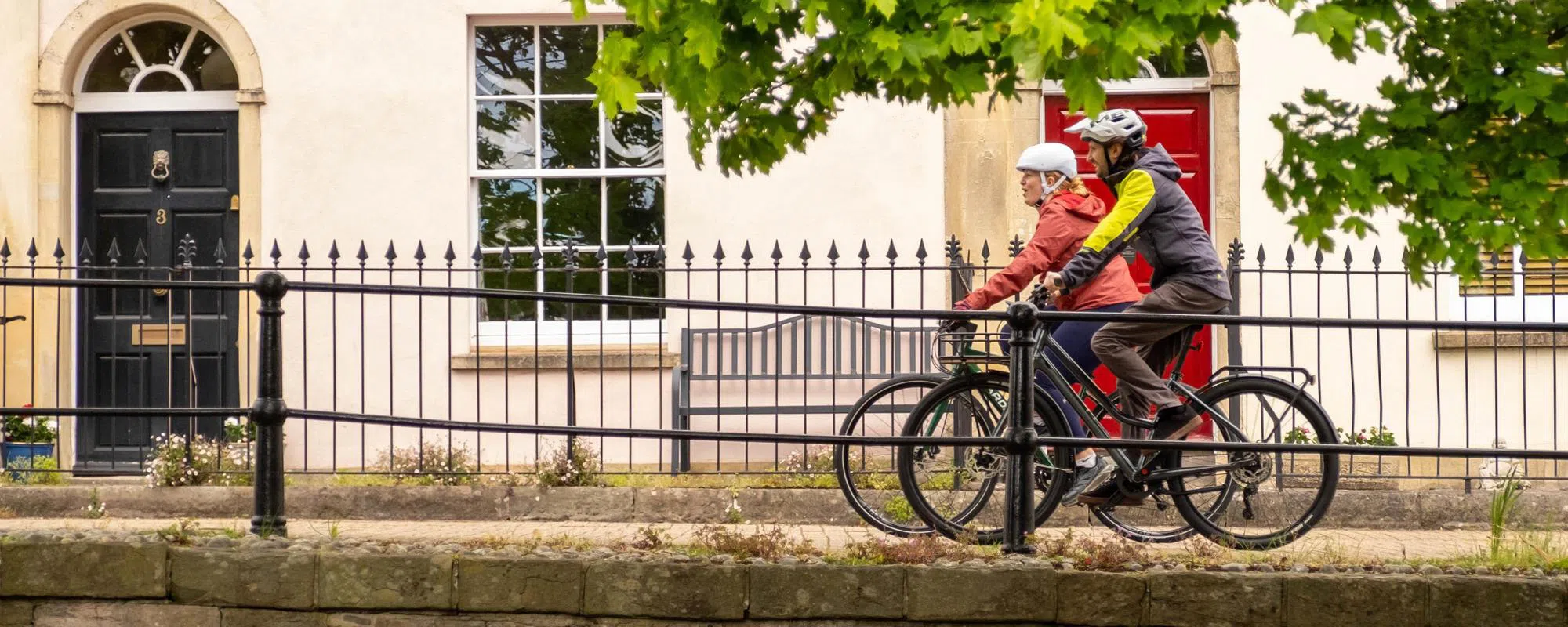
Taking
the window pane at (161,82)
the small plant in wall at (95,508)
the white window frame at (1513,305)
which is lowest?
the small plant in wall at (95,508)

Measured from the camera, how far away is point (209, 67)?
38.2 feet

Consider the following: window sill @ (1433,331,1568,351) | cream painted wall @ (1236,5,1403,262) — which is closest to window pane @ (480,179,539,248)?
cream painted wall @ (1236,5,1403,262)

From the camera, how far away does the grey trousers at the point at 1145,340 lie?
6543mm

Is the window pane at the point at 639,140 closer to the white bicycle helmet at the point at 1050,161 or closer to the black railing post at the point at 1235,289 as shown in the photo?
the black railing post at the point at 1235,289

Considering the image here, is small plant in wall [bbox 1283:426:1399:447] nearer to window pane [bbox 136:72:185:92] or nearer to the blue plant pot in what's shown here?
the blue plant pot

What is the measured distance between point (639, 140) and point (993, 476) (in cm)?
540

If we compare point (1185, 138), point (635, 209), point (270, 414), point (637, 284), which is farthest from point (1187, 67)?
point (270, 414)

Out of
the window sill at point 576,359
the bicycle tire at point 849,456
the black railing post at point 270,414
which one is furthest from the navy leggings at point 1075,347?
the window sill at point 576,359

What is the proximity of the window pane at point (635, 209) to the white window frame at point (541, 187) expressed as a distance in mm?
43

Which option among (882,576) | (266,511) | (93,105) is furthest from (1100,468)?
(93,105)

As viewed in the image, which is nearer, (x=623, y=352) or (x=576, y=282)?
(x=623, y=352)

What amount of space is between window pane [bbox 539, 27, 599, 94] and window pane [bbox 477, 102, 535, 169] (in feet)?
0.79

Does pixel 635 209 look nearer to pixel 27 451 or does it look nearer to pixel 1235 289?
pixel 1235 289

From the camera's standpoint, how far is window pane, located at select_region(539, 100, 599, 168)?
453 inches
